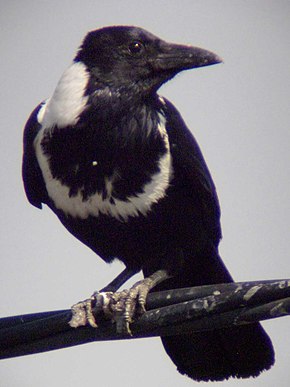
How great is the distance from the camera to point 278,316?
2863 mm

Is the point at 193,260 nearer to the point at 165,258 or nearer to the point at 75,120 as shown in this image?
the point at 165,258

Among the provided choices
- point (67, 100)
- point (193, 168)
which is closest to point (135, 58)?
point (67, 100)

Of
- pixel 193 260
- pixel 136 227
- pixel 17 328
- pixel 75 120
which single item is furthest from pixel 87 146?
pixel 17 328

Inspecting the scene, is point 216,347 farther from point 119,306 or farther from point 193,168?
point 193,168

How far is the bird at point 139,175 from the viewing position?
4.65 metres

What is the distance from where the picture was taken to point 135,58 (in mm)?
4977

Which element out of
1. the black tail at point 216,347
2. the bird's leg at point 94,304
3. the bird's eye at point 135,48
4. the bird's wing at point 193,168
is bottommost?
the black tail at point 216,347

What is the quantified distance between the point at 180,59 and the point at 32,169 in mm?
1168

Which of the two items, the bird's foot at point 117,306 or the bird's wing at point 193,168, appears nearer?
the bird's foot at point 117,306

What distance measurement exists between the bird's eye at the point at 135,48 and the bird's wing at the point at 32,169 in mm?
699

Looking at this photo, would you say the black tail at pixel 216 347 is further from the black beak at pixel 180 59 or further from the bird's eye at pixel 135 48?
the bird's eye at pixel 135 48

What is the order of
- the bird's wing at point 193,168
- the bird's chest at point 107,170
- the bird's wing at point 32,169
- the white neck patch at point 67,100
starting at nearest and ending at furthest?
1. the bird's chest at point 107,170
2. the white neck patch at point 67,100
3. the bird's wing at point 193,168
4. the bird's wing at point 32,169

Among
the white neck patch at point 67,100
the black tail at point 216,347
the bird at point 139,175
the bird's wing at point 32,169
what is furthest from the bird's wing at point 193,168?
the bird's wing at point 32,169

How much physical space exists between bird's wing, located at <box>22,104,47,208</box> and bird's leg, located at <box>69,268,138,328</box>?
A: 2.43ft
